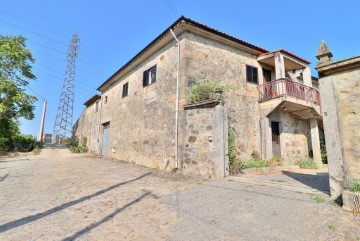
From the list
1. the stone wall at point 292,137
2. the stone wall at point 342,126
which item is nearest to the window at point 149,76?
the stone wall at point 292,137

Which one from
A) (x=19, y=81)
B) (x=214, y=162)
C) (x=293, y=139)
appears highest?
(x=19, y=81)

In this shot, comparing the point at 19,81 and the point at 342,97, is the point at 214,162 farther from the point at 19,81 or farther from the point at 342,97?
the point at 19,81

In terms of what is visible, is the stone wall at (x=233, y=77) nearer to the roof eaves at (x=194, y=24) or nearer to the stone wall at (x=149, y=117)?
the roof eaves at (x=194, y=24)

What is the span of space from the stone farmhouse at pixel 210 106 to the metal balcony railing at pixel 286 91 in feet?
0.16

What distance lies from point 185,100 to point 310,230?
6339 mm

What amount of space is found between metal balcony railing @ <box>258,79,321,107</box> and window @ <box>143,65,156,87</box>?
19.0 ft

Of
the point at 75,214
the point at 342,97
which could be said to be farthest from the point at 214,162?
the point at 75,214

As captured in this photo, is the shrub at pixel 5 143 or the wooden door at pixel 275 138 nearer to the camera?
the wooden door at pixel 275 138

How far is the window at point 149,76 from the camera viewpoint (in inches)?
449

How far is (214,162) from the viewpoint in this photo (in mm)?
7352

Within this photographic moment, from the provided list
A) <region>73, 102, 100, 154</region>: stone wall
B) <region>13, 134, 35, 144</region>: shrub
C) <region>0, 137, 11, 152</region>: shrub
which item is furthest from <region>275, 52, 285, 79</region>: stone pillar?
<region>13, 134, 35, 144</region>: shrub

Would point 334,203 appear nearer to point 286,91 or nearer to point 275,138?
point 286,91

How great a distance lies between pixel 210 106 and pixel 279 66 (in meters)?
5.37

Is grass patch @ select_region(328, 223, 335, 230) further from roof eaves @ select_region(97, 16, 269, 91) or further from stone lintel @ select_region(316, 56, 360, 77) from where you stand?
roof eaves @ select_region(97, 16, 269, 91)
